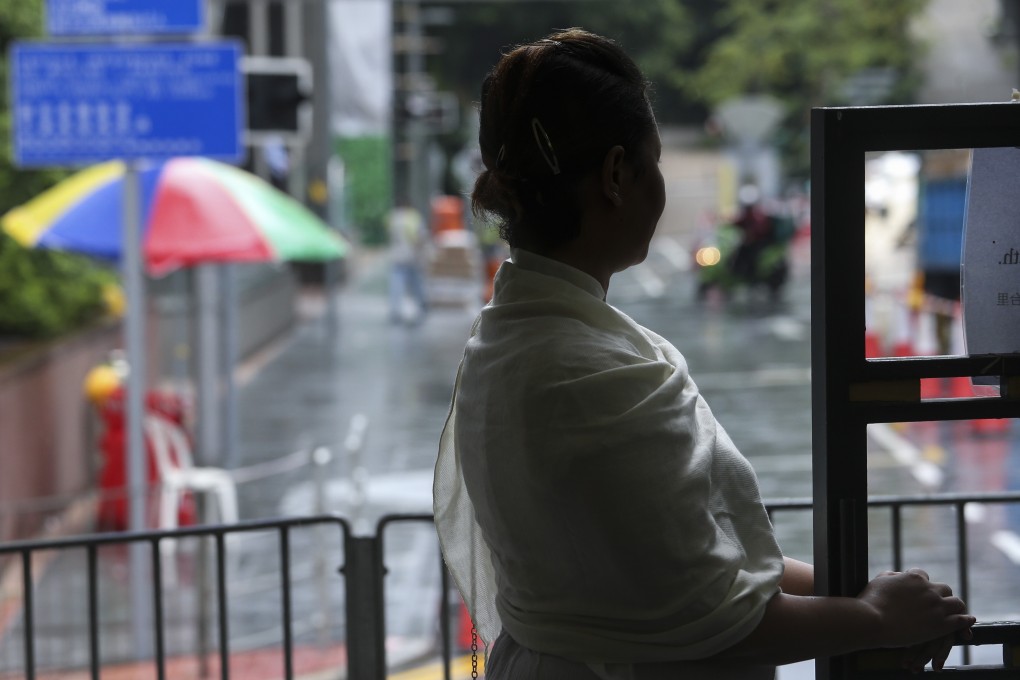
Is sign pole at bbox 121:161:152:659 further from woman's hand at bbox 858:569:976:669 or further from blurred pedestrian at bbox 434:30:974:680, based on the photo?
woman's hand at bbox 858:569:976:669

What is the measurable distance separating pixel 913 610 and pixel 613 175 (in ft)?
2.22

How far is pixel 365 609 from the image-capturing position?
13.7 feet

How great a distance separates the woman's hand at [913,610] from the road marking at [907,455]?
357 inches

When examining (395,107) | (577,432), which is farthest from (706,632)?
(395,107)

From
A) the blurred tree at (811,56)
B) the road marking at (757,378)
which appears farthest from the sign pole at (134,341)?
the blurred tree at (811,56)

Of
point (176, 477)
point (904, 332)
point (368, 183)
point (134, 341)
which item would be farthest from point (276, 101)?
point (368, 183)


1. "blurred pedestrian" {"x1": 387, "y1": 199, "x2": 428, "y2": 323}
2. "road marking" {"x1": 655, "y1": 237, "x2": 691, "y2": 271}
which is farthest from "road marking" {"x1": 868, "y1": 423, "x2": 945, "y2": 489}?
"road marking" {"x1": 655, "y1": 237, "x2": 691, "y2": 271}

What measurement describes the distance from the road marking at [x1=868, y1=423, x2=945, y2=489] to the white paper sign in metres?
8.99

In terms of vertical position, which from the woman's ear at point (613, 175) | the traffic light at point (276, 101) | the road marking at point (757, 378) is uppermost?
the traffic light at point (276, 101)

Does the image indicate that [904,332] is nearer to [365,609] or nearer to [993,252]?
[365,609]

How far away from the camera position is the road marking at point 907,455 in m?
11.0

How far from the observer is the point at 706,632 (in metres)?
1.81

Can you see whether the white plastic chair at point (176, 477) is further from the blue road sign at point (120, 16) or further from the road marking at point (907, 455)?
the road marking at point (907, 455)

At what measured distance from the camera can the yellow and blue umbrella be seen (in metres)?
8.59
